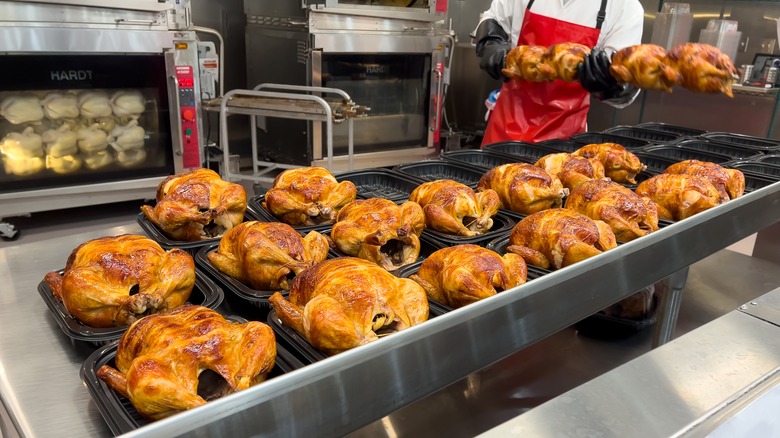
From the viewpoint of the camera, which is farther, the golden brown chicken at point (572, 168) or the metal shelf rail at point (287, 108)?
the metal shelf rail at point (287, 108)

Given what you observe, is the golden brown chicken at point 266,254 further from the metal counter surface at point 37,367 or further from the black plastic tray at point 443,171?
the black plastic tray at point 443,171

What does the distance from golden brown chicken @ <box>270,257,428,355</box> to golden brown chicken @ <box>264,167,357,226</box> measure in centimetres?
41

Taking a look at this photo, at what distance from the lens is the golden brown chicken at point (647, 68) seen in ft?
7.09

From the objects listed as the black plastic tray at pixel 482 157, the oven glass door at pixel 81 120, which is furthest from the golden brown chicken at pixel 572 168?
the oven glass door at pixel 81 120

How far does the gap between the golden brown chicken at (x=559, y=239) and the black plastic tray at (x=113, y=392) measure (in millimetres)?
624

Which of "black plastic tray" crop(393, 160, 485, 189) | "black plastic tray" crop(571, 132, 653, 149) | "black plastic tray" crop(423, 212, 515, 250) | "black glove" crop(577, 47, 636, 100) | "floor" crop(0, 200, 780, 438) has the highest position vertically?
"black glove" crop(577, 47, 636, 100)

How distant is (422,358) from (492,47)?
2628 mm

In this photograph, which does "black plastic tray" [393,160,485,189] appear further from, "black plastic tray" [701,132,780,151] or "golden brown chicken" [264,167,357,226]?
"black plastic tray" [701,132,780,151]

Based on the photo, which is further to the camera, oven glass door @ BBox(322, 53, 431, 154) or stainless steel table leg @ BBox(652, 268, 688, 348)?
oven glass door @ BBox(322, 53, 431, 154)

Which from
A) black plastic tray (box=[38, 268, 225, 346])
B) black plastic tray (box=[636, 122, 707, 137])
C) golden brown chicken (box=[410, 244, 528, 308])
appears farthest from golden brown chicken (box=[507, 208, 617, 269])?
black plastic tray (box=[636, 122, 707, 137])

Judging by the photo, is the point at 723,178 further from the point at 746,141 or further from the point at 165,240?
the point at 165,240

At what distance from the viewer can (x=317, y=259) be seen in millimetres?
1201

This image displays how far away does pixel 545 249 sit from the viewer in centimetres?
131

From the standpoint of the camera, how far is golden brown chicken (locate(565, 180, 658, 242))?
1.46 meters
